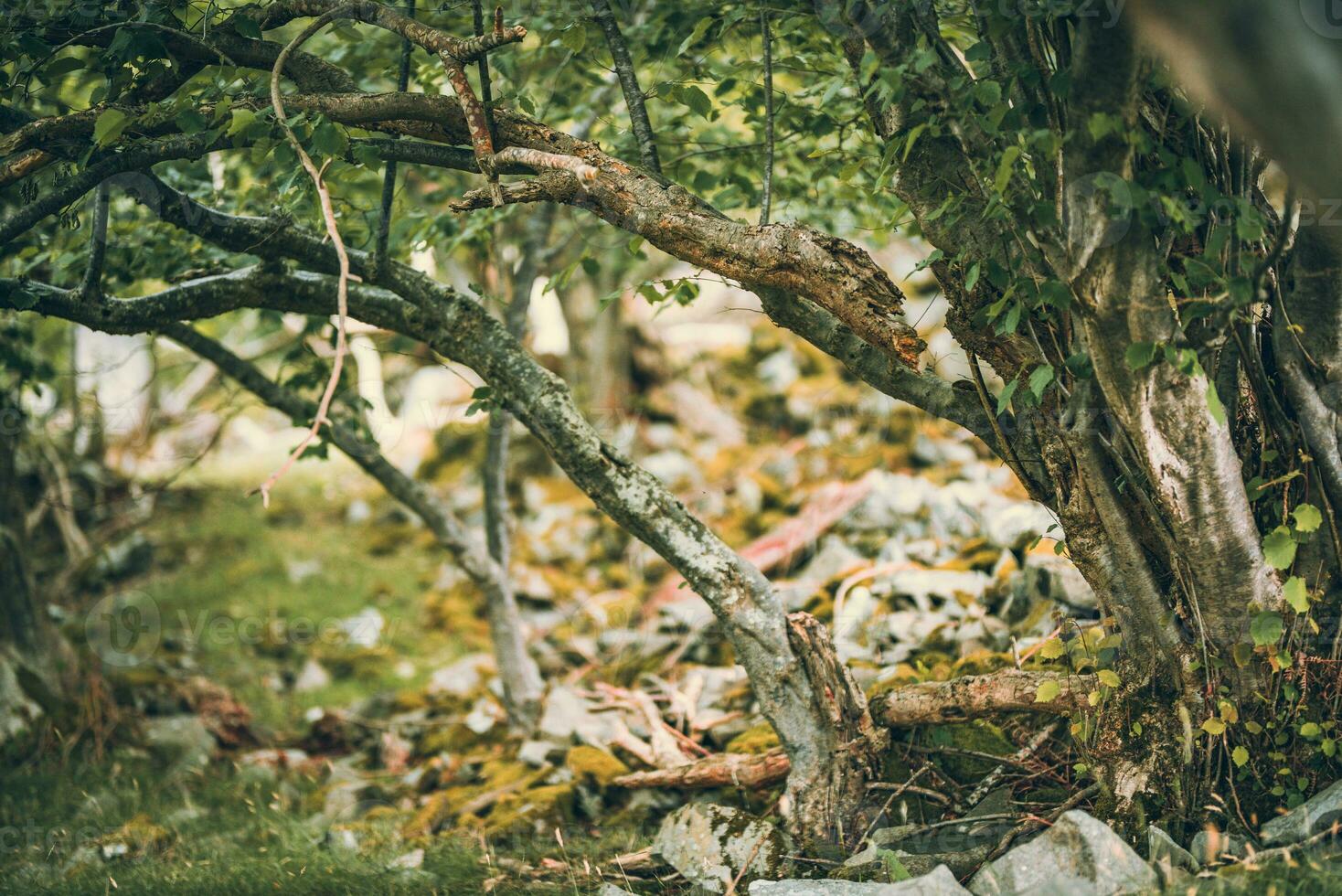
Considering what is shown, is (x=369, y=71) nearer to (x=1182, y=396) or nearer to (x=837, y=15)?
(x=837, y=15)

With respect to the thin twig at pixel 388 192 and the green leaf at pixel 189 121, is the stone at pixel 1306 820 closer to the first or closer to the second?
the thin twig at pixel 388 192

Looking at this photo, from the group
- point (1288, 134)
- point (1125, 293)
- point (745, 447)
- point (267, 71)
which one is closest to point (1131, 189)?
point (1125, 293)

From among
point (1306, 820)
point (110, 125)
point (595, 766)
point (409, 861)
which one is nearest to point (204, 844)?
point (409, 861)

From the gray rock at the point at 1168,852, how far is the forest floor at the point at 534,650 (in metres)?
0.20

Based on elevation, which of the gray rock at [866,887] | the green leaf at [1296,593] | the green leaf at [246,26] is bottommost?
the gray rock at [866,887]

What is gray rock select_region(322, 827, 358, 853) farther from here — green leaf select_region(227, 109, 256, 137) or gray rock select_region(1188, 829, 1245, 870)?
gray rock select_region(1188, 829, 1245, 870)

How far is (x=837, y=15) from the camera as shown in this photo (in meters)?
3.15

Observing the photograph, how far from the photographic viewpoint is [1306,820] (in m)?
2.96

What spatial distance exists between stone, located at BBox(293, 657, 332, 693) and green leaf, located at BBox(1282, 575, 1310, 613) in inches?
258

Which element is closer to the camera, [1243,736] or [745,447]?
[1243,736]

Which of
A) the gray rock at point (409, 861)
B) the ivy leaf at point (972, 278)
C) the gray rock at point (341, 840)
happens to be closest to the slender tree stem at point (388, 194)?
the ivy leaf at point (972, 278)

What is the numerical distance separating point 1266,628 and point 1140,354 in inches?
38.5

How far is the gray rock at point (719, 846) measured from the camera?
3768mm

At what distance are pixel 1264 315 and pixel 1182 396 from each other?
617 millimetres
